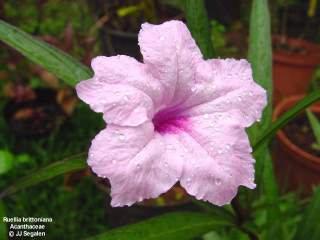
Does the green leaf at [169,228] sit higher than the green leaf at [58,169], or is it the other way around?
the green leaf at [58,169]

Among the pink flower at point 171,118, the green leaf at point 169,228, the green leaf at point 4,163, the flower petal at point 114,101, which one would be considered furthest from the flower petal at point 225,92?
the green leaf at point 4,163

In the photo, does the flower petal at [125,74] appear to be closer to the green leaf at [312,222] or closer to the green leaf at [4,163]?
the green leaf at [312,222]

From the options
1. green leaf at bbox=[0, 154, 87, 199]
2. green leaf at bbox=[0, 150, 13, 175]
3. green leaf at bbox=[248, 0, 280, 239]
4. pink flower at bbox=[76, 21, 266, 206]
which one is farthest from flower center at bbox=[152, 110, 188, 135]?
green leaf at bbox=[0, 150, 13, 175]

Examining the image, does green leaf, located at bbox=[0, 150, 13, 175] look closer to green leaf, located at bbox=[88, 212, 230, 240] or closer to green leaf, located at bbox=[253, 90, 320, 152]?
green leaf, located at bbox=[88, 212, 230, 240]

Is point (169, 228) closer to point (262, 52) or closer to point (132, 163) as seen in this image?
point (132, 163)

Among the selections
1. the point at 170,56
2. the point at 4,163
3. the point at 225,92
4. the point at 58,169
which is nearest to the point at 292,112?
the point at 225,92

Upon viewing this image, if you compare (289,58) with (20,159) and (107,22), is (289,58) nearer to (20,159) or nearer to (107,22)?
(107,22)

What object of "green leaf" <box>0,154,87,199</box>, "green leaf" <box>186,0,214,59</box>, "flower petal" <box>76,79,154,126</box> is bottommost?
"green leaf" <box>0,154,87,199</box>
